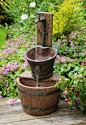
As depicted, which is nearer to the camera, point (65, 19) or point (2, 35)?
point (65, 19)

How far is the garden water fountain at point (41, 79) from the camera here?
105 inches

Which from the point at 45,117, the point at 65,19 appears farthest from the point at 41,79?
the point at 65,19

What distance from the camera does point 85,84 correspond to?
246 cm

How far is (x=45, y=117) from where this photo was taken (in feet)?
9.27

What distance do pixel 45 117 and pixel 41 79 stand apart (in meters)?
0.54

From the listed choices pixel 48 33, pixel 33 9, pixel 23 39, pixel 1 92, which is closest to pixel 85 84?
pixel 48 33

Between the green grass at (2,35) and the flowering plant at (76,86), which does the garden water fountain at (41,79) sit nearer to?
the flowering plant at (76,86)

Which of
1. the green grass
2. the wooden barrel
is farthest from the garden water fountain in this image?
the green grass

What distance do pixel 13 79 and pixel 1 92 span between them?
37cm

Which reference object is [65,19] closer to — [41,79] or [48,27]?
[48,27]

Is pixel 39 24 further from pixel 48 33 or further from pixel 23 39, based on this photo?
pixel 23 39

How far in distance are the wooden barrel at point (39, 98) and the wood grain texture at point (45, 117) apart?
0.27 feet

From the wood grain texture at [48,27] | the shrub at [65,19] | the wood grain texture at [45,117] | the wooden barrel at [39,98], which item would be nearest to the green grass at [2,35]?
the shrub at [65,19]

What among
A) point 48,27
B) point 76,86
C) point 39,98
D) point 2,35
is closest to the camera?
point 76,86
